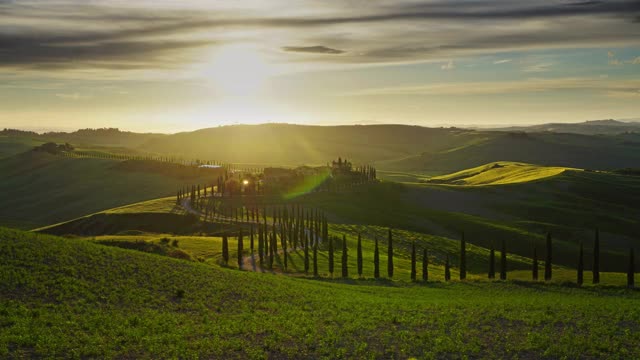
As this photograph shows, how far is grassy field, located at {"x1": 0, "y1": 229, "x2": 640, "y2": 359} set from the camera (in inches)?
1566

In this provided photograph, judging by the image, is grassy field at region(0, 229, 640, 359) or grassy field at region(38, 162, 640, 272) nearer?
grassy field at region(0, 229, 640, 359)

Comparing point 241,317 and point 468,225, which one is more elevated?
point 241,317

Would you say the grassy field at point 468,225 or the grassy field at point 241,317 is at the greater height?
the grassy field at point 241,317

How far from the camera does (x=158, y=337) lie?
4138 cm

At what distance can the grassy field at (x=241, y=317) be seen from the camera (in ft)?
131

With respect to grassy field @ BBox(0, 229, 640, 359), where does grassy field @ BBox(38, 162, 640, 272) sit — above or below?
below

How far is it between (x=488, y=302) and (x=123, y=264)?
1546 inches

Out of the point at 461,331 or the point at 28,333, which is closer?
the point at 28,333

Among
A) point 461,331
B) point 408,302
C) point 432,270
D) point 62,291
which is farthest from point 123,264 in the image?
point 432,270

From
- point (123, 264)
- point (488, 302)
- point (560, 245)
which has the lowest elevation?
point (560, 245)

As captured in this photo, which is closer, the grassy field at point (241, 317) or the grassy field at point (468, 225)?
the grassy field at point (241, 317)

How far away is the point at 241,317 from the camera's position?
49.7m

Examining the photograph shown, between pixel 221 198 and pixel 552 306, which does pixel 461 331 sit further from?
pixel 221 198

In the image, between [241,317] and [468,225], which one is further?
[468,225]
